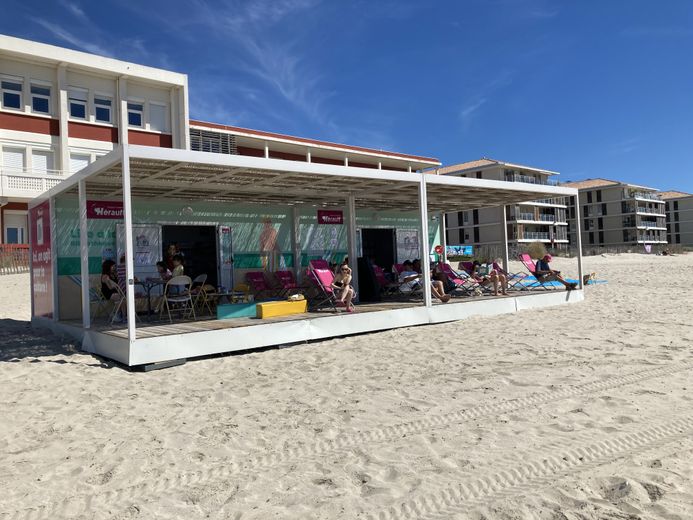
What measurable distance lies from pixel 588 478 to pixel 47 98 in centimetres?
2395

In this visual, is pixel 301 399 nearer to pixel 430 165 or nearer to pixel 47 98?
pixel 47 98

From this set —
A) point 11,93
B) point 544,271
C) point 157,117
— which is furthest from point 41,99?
point 544,271

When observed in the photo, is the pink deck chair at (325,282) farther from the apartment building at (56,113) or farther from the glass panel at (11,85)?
the glass panel at (11,85)

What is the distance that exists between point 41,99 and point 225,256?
15271 mm

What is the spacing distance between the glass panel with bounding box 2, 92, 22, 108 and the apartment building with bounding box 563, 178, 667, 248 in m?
60.6

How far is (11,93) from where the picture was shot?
20.4 meters

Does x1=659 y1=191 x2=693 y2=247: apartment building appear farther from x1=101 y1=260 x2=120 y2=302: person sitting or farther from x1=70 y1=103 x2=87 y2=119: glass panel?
x1=101 y1=260 x2=120 y2=302: person sitting

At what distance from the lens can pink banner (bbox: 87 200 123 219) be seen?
9562 mm

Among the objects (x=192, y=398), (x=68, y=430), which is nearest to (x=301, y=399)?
(x=192, y=398)

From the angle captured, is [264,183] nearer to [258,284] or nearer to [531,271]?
[258,284]

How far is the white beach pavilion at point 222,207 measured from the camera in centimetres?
663

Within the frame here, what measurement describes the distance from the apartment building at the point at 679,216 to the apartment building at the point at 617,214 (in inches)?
405

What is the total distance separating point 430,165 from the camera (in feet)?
127

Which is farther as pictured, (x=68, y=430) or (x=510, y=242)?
(x=510, y=242)
